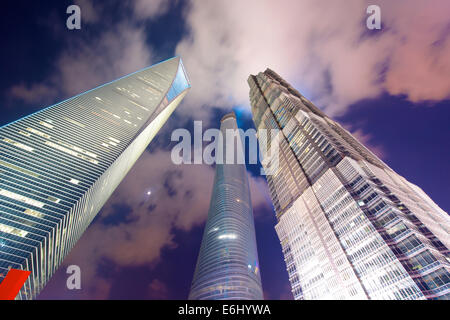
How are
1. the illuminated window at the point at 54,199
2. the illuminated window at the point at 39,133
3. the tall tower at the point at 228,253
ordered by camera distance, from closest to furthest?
1. the tall tower at the point at 228,253
2. the illuminated window at the point at 54,199
3. the illuminated window at the point at 39,133

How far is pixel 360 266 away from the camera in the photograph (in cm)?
6800

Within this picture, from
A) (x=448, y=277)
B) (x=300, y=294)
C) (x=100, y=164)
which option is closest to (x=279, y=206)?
(x=300, y=294)

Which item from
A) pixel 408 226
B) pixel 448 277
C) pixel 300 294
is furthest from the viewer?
pixel 300 294

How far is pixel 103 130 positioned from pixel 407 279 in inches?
6052

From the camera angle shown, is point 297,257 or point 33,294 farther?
point 297,257

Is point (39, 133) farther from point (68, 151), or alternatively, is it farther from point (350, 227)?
point (350, 227)

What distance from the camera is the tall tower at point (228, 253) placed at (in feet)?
274

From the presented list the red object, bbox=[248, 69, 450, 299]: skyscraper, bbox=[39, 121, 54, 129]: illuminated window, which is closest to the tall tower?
bbox=[248, 69, 450, 299]: skyscraper

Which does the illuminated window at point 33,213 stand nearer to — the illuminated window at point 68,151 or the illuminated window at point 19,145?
the illuminated window at point 19,145

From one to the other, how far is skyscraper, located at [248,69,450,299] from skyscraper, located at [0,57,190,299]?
3865 inches

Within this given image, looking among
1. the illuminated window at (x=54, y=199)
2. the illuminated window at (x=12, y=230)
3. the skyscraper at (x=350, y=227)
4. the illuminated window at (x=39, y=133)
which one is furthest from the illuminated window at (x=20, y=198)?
the skyscraper at (x=350, y=227)

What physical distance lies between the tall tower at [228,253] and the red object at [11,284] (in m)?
74.7

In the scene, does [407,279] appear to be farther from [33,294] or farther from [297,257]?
[33,294]

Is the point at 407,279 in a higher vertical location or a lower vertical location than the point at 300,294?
lower
